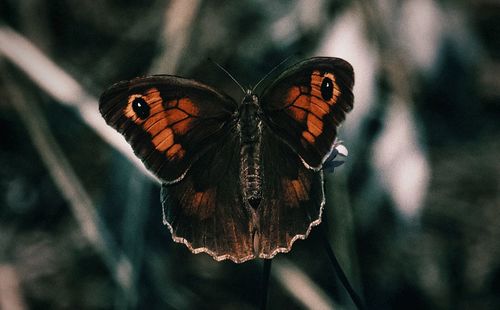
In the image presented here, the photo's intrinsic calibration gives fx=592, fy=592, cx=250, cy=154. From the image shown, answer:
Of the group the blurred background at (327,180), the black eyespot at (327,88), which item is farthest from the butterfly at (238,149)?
the blurred background at (327,180)

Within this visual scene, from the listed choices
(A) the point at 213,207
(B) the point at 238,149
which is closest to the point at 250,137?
(B) the point at 238,149

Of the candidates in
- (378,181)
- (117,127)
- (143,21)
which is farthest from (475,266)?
(143,21)

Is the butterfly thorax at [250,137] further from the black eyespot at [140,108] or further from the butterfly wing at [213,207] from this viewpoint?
the black eyespot at [140,108]

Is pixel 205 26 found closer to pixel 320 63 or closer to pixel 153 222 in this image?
pixel 153 222

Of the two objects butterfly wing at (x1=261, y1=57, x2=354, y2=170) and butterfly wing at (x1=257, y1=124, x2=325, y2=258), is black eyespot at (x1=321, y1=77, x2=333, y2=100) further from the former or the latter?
butterfly wing at (x1=257, y1=124, x2=325, y2=258)

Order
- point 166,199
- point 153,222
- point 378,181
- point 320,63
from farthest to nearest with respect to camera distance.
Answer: point 153,222
point 378,181
point 166,199
point 320,63

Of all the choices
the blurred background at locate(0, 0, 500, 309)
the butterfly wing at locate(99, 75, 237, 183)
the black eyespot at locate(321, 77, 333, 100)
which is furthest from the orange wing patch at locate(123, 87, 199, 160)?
the black eyespot at locate(321, 77, 333, 100)
